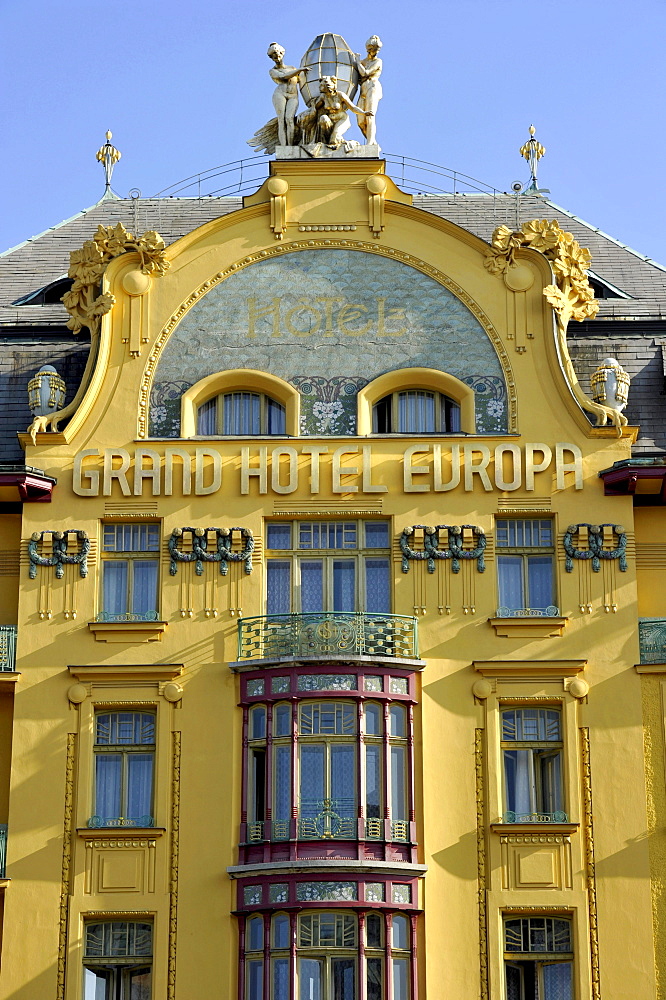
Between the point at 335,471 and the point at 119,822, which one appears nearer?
the point at 119,822

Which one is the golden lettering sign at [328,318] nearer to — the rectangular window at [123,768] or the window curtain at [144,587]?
the window curtain at [144,587]

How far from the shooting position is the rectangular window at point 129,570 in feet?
116

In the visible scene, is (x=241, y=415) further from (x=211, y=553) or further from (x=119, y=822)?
(x=119, y=822)

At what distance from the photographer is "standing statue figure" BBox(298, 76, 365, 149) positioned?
3834cm

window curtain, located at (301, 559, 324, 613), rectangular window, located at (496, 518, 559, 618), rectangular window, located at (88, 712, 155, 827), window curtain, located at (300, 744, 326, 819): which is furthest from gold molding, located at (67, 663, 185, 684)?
rectangular window, located at (496, 518, 559, 618)

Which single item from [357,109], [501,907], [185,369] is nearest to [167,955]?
[501,907]

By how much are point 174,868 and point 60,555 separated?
6.16m

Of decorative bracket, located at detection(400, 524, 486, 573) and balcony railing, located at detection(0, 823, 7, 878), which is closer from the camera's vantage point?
balcony railing, located at detection(0, 823, 7, 878)

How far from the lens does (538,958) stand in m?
33.0

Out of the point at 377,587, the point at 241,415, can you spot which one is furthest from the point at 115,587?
the point at 377,587

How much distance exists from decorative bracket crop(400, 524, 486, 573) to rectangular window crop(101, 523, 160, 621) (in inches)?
181

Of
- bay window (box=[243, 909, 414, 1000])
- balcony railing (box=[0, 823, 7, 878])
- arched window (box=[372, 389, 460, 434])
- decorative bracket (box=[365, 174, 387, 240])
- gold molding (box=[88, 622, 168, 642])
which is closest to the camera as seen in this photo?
bay window (box=[243, 909, 414, 1000])

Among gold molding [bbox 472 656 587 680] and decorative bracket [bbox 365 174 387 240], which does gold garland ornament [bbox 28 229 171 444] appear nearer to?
decorative bracket [bbox 365 174 387 240]

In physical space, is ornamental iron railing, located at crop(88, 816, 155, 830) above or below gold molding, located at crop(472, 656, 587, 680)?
below
